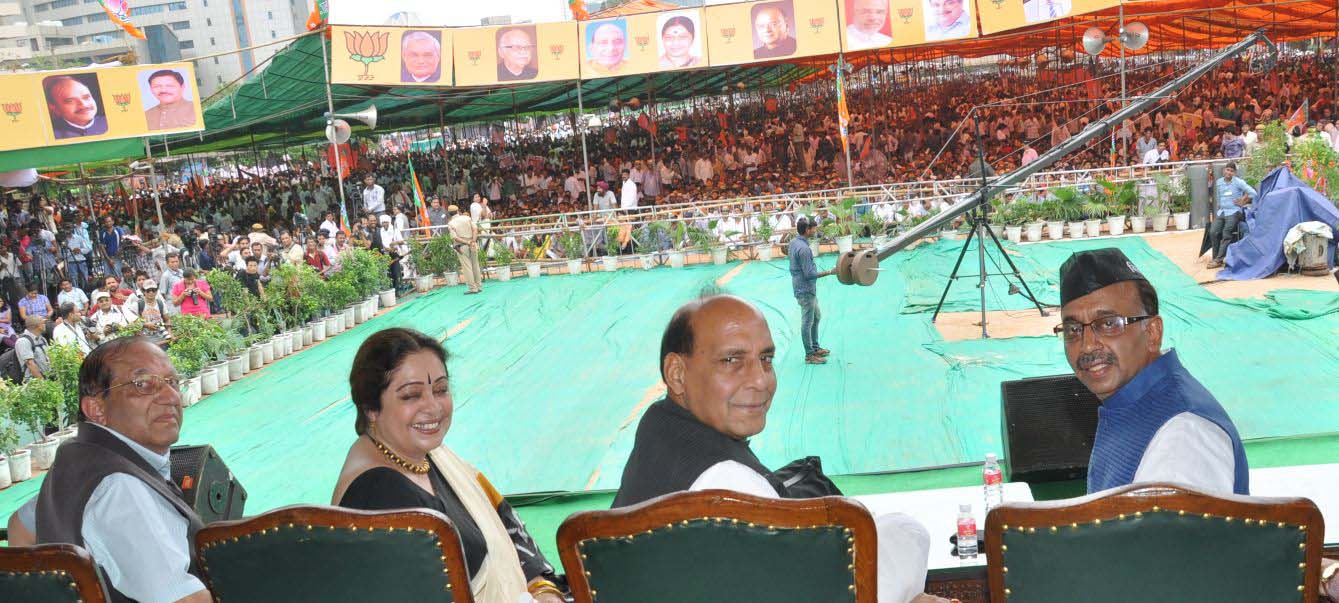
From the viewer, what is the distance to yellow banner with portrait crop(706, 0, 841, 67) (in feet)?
45.5

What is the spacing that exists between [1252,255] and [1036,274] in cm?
179

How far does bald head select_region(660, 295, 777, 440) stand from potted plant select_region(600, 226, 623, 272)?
1134 centimetres

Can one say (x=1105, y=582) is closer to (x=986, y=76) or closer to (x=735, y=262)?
(x=735, y=262)

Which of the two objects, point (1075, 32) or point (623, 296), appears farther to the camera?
point (1075, 32)

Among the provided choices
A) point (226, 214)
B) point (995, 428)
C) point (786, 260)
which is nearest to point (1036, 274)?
point (786, 260)

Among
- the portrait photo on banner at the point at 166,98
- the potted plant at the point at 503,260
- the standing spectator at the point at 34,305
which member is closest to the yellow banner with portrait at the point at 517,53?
the potted plant at the point at 503,260

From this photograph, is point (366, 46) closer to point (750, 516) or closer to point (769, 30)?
point (769, 30)

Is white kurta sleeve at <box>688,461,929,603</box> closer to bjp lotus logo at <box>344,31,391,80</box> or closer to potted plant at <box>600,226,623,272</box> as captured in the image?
potted plant at <box>600,226,623,272</box>

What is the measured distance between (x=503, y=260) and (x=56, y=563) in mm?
11990

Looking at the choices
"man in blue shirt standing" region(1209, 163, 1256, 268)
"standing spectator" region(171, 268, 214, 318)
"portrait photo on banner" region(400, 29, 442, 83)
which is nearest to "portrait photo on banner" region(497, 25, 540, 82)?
Answer: "portrait photo on banner" region(400, 29, 442, 83)

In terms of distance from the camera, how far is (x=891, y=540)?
4.88 ft

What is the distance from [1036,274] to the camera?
10.0m

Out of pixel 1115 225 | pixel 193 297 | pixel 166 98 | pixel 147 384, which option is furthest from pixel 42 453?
pixel 1115 225

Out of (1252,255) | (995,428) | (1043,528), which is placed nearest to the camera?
(1043,528)
